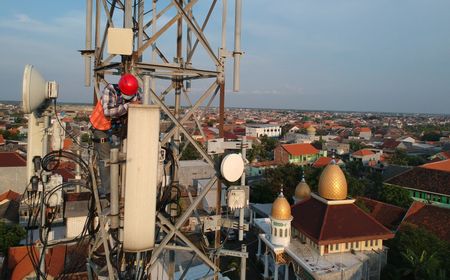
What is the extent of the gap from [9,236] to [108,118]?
14.5 metres

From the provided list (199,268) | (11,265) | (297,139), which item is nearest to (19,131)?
(297,139)

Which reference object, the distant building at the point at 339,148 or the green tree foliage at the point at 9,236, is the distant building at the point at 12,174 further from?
the distant building at the point at 339,148

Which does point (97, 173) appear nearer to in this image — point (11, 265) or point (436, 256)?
point (11, 265)

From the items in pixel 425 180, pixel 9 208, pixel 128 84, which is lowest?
pixel 9 208

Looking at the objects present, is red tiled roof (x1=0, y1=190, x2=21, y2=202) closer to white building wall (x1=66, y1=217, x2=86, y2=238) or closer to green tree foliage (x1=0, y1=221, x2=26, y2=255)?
green tree foliage (x1=0, y1=221, x2=26, y2=255)

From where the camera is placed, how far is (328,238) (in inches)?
524

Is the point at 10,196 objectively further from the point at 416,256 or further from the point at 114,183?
the point at 114,183

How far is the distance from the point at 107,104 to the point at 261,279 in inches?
583

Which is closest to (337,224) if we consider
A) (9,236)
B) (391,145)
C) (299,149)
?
(9,236)

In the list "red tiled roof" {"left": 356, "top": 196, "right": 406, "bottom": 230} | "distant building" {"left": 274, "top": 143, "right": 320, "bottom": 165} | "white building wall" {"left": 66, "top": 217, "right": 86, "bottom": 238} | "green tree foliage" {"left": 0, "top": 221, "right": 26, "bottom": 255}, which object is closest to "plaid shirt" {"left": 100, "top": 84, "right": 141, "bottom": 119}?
"white building wall" {"left": 66, "top": 217, "right": 86, "bottom": 238}

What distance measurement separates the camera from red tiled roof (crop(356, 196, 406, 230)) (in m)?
19.6

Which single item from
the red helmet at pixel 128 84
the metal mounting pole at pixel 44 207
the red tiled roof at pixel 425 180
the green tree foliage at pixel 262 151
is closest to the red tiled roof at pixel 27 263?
the metal mounting pole at pixel 44 207

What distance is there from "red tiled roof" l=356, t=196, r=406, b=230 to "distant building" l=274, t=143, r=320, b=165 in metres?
21.7

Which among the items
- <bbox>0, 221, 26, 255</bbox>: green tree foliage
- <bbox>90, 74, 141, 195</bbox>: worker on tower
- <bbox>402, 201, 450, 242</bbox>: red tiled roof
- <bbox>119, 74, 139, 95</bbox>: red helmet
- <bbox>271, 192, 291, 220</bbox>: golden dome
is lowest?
<bbox>0, 221, 26, 255</bbox>: green tree foliage
